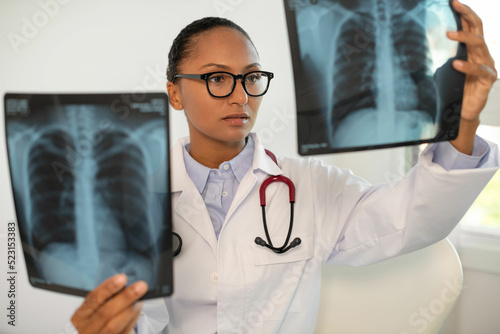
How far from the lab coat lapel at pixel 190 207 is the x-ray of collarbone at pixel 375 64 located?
0.36 metres

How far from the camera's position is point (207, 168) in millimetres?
1023

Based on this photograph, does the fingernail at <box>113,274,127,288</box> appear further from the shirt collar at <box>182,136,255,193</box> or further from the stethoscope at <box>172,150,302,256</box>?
the shirt collar at <box>182,136,255,193</box>

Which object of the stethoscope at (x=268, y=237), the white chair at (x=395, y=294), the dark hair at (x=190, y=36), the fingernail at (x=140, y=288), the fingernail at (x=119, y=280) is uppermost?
the dark hair at (x=190, y=36)

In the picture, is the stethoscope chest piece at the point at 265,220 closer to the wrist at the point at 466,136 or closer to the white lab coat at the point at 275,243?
the white lab coat at the point at 275,243

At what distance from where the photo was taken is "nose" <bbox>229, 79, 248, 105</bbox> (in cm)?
90

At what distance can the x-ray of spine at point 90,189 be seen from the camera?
0.69m

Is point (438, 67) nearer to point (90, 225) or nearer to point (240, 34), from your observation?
point (240, 34)

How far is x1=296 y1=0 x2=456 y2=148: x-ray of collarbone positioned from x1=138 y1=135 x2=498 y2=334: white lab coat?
16 centimetres

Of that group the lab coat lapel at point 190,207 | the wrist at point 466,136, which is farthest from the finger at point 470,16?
the lab coat lapel at point 190,207

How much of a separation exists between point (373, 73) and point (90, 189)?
48 centimetres

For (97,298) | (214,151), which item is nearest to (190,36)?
(214,151)

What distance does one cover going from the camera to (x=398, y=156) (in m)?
1.52

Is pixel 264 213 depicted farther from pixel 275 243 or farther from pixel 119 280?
pixel 119 280

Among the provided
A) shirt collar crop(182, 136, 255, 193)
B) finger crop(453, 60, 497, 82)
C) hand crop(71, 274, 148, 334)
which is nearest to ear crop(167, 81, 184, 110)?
shirt collar crop(182, 136, 255, 193)
